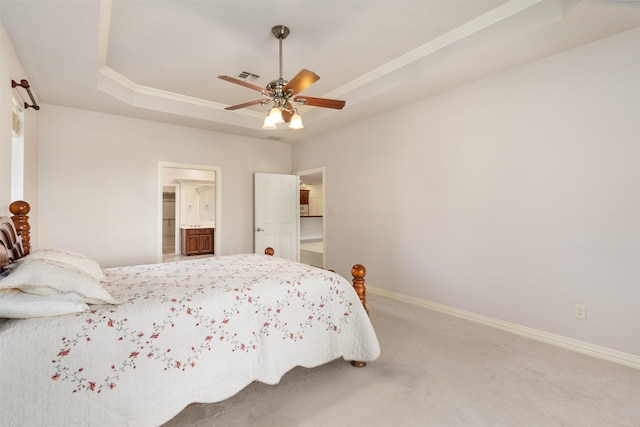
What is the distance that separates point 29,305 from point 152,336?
0.54 m

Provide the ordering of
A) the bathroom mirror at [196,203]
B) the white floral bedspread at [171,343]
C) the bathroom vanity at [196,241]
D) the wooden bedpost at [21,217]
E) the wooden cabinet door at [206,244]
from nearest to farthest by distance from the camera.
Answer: the white floral bedspread at [171,343] < the wooden bedpost at [21,217] < the bathroom vanity at [196,241] < the wooden cabinet door at [206,244] < the bathroom mirror at [196,203]

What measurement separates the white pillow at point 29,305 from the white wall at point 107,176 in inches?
123

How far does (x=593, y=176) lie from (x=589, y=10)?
1256 mm

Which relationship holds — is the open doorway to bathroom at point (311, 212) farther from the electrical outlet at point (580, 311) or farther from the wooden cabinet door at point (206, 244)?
the electrical outlet at point (580, 311)

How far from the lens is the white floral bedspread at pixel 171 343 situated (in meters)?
1.35

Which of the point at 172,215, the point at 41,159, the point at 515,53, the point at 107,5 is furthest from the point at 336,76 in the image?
the point at 172,215

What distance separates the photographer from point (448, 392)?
2.03m

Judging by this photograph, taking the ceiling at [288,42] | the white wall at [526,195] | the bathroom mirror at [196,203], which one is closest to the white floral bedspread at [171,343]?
the white wall at [526,195]

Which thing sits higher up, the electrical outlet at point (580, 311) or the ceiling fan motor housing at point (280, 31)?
the ceiling fan motor housing at point (280, 31)

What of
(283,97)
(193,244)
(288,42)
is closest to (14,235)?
(283,97)

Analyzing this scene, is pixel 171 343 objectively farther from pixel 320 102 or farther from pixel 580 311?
pixel 580 311

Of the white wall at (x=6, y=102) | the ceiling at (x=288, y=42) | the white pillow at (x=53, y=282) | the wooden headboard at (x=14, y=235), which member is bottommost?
the white pillow at (x=53, y=282)

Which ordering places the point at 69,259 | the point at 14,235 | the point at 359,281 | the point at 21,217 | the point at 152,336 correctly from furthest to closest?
the point at 359,281, the point at 21,217, the point at 14,235, the point at 69,259, the point at 152,336

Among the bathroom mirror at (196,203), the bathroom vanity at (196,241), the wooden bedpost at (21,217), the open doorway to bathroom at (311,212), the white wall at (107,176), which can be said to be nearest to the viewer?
the wooden bedpost at (21,217)
